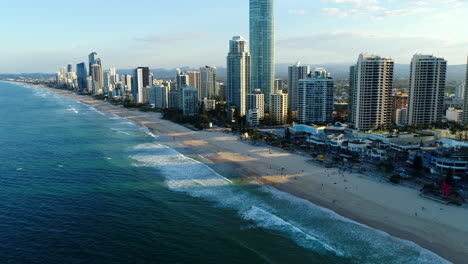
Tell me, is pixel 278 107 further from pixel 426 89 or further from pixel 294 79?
pixel 426 89

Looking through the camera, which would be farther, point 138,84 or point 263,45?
point 138,84

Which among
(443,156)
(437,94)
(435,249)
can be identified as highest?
(437,94)

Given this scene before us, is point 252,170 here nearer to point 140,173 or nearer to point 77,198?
point 140,173

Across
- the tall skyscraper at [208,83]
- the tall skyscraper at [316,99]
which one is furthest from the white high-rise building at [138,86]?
the tall skyscraper at [316,99]

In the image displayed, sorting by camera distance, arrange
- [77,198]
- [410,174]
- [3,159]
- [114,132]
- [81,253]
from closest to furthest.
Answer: [81,253] → [77,198] → [410,174] → [3,159] → [114,132]

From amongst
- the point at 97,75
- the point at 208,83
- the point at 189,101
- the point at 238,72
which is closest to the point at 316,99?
the point at 238,72

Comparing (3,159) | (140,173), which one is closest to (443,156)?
(140,173)

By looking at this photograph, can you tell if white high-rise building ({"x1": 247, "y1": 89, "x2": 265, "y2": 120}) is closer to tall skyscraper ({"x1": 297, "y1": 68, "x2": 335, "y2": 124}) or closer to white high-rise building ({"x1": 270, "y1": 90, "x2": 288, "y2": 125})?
white high-rise building ({"x1": 270, "y1": 90, "x2": 288, "y2": 125})

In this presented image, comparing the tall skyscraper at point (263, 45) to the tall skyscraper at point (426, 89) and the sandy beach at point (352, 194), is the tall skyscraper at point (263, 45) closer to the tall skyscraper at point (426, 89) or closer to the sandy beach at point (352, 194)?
the tall skyscraper at point (426, 89)
